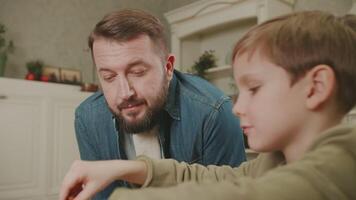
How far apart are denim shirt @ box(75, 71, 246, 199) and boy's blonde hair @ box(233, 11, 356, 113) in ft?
2.00

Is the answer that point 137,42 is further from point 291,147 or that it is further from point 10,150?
point 10,150

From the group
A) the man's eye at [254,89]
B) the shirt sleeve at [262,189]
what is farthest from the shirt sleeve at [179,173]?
the shirt sleeve at [262,189]

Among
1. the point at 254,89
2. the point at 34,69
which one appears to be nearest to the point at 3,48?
the point at 34,69

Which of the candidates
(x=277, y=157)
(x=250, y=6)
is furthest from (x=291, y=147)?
(x=250, y=6)

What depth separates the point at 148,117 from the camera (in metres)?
1.19

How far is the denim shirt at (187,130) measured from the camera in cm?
122

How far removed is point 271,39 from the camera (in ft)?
2.01

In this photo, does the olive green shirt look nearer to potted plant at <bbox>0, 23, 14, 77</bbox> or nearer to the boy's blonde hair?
the boy's blonde hair

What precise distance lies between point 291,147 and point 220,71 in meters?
2.70

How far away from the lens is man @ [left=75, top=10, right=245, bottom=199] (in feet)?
3.74

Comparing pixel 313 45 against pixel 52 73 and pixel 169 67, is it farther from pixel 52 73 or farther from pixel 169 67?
pixel 52 73

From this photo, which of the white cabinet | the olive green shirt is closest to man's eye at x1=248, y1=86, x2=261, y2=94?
the olive green shirt

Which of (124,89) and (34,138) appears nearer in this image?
(124,89)

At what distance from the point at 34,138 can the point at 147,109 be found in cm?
198
